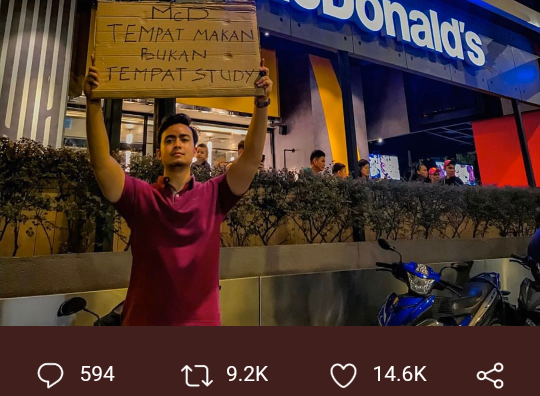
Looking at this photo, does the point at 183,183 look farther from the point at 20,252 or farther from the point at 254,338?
the point at 20,252

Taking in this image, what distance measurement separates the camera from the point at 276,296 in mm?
3115

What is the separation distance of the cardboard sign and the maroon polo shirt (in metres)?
0.45

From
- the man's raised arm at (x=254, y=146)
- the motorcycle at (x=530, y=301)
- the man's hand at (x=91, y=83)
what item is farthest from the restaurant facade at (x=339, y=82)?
the man's raised arm at (x=254, y=146)

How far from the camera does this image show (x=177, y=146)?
5.25 ft

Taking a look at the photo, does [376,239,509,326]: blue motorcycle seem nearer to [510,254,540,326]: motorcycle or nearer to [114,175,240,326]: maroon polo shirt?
[510,254,540,326]: motorcycle

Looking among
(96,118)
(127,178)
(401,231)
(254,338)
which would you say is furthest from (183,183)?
(401,231)

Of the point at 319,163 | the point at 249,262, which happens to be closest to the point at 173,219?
the point at 249,262

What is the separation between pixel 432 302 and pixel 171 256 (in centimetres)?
224

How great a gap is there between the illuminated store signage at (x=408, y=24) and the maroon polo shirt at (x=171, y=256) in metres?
5.30

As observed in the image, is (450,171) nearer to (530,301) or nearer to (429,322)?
(530,301)

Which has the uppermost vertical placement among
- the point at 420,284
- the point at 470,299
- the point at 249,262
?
the point at 249,262

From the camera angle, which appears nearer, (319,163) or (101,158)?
(101,158)

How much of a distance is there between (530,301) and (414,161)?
45.5 feet

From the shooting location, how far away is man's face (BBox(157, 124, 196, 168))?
62.6 inches
